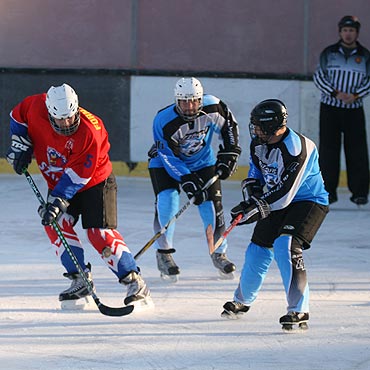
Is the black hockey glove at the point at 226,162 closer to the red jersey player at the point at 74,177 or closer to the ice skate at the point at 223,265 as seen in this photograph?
the ice skate at the point at 223,265

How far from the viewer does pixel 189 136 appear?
5.68 meters

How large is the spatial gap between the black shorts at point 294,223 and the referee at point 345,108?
2.97 m

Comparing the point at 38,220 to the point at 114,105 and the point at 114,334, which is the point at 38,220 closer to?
the point at 114,105

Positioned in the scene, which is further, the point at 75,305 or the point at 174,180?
the point at 174,180

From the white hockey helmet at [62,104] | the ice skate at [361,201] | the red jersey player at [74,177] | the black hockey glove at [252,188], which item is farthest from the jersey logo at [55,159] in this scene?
the ice skate at [361,201]

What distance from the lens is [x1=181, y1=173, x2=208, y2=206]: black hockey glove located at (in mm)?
5586

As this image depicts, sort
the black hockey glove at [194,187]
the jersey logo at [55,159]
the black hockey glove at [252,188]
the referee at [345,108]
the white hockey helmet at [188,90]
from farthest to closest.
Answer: the referee at [345,108] → the black hockey glove at [194,187] → the white hockey helmet at [188,90] → the jersey logo at [55,159] → the black hockey glove at [252,188]

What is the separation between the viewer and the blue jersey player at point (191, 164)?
221 inches

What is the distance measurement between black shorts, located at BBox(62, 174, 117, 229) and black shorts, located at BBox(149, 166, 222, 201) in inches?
28.3

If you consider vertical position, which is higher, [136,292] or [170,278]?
[136,292]

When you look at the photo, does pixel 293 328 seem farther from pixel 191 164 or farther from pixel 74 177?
pixel 191 164

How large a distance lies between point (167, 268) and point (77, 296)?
27.0 inches

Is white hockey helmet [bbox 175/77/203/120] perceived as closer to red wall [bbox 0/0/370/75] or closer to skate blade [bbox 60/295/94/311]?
skate blade [bbox 60/295/94/311]

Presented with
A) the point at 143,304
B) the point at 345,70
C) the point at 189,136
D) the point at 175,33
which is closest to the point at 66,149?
the point at 143,304
